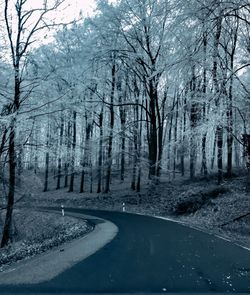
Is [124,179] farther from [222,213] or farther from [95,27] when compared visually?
[222,213]

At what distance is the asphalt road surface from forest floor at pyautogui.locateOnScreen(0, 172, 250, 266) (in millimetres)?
2192

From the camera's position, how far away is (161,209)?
77.9 feet

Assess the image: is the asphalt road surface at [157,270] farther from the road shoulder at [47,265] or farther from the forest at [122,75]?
the forest at [122,75]

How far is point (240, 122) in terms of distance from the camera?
17609 millimetres

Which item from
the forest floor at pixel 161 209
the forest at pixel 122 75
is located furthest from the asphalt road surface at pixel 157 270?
the forest at pixel 122 75

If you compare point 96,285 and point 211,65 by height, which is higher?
point 211,65

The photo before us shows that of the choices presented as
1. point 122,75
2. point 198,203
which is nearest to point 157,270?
point 198,203

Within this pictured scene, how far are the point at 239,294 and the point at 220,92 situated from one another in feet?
22.0

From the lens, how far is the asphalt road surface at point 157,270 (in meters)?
5.86

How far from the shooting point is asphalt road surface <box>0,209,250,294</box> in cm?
586

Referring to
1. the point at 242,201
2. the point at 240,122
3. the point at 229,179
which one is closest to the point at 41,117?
the point at 240,122

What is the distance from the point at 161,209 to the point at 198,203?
338 cm

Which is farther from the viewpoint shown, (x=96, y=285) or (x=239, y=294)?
(x=96, y=285)

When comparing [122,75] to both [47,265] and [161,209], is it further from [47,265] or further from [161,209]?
[47,265]
